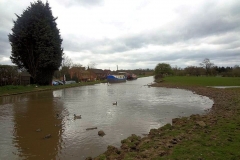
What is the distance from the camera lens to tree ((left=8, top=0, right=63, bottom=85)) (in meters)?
33.7

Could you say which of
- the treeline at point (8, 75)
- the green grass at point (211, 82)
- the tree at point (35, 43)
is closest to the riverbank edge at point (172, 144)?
the treeline at point (8, 75)

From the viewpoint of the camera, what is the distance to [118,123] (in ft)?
34.6

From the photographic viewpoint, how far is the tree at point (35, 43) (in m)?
33.7

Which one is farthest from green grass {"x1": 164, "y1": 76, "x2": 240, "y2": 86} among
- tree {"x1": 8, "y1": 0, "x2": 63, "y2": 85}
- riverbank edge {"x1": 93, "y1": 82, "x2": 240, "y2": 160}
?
riverbank edge {"x1": 93, "y1": 82, "x2": 240, "y2": 160}

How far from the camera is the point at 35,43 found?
113 feet

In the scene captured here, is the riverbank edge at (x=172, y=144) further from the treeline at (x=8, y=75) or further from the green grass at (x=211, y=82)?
the green grass at (x=211, y=82)

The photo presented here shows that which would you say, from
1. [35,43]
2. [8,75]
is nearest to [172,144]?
[8,75]

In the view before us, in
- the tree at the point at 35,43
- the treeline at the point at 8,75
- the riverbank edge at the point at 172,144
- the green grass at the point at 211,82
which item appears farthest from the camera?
the green grass at the point at 211,82

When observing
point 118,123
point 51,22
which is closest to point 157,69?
point 51,22

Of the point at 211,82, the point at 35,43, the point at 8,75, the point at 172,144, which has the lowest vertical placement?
the point at 172,144

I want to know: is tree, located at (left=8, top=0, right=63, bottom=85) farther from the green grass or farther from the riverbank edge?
the green grass

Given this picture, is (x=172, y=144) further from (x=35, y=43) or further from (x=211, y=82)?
(x=211, y=82)

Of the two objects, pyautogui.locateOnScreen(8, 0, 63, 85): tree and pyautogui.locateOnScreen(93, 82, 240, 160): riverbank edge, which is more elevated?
pyautogui.locateOnScreen(8, 0, 63, 85): tree

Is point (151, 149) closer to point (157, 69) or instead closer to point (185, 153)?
point (185, 153)
